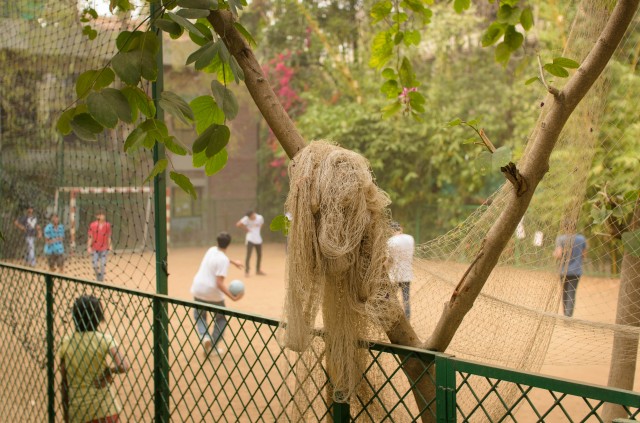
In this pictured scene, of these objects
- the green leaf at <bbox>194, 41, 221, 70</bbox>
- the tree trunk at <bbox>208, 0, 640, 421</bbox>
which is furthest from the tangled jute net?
the green leaf at <bbox>194, 41, 221, 70</bbox>

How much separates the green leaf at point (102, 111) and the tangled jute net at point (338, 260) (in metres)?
0.48

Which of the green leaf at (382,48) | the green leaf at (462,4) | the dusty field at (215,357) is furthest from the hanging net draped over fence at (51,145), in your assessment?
the green leaf at (462,4)

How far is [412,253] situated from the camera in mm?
2494

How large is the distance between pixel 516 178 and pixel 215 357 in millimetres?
6603

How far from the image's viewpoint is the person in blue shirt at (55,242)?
6195 millimetres

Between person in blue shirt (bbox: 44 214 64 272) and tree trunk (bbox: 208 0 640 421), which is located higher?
tree trunk (bbox: 208 0 640 421)

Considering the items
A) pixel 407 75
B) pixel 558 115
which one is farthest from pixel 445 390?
pixel 407 75

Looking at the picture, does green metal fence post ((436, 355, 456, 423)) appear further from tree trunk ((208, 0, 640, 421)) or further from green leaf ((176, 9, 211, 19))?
green leaf ((176, 9, 211, 19))

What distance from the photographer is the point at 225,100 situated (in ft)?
6.16

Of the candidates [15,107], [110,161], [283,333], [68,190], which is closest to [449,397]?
[283,333]

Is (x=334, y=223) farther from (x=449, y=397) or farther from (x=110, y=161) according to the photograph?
(x=110, y=161)

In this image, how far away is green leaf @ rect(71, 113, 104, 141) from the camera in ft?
6.23

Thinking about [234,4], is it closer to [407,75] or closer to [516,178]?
[516,178]

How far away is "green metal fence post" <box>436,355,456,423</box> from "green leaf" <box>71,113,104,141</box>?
1.02 meters
